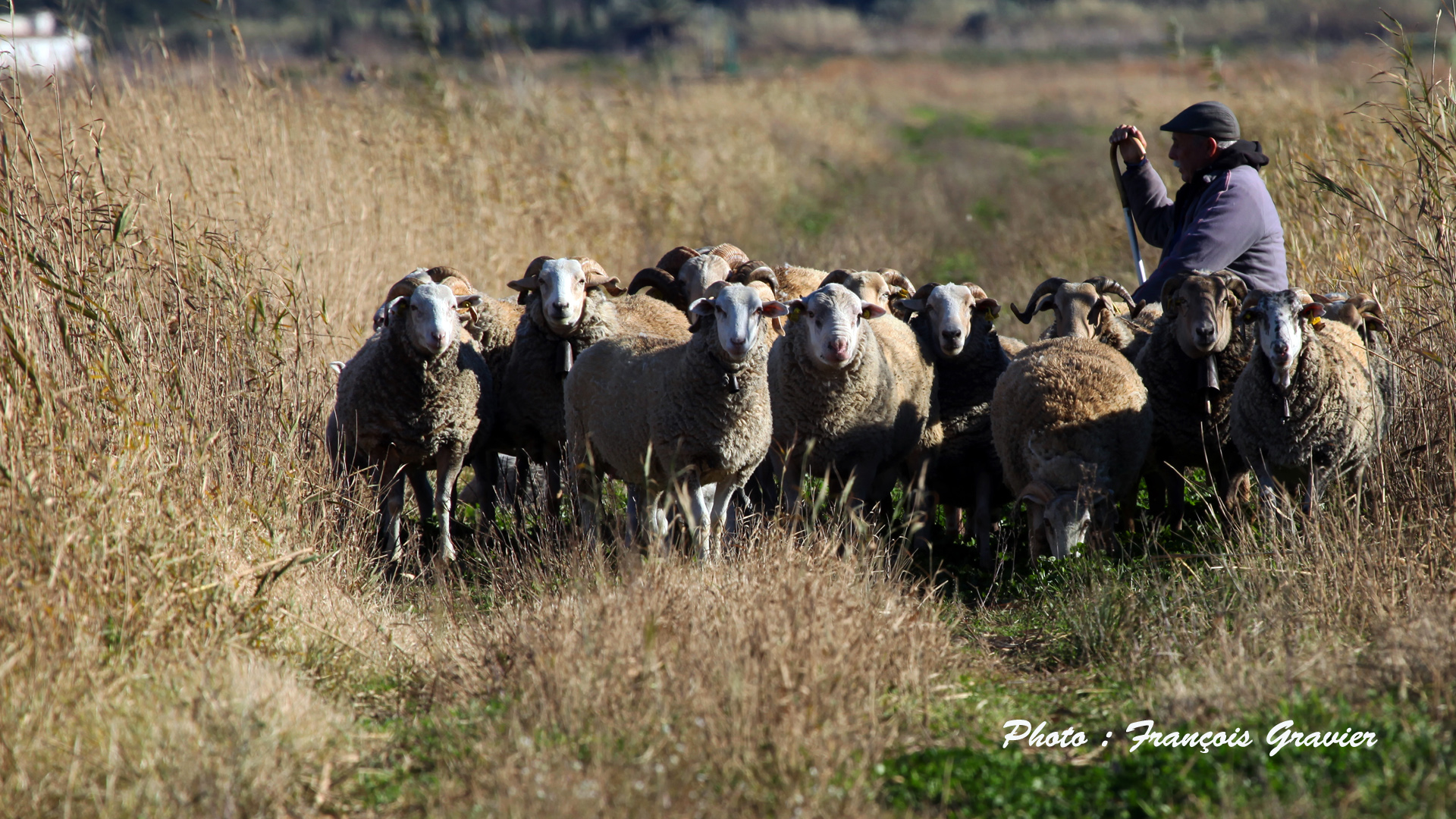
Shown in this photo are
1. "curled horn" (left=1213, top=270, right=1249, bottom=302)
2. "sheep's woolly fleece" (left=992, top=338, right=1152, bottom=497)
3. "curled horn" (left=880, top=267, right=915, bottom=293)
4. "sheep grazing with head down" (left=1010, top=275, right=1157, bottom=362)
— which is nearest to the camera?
"sheep's woolly fleece" (left=992, top=338, right=1152, bottom=497)

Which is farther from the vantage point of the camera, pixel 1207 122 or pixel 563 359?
pixel 1207 122

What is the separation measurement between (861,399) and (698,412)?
113 centimetres

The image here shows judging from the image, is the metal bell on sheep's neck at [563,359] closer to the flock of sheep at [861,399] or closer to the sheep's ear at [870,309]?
the flock of sheep at [861,399]

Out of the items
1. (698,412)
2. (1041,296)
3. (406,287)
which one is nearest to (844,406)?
(698,412)

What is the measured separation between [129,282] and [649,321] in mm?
3369

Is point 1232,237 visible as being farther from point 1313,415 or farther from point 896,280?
point 896,280

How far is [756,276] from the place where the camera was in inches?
289

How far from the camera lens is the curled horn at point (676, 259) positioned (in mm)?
8633

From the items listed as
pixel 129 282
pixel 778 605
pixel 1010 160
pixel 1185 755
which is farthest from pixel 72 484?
pixel 1010 160

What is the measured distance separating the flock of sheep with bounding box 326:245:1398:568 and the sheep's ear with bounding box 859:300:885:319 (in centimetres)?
6

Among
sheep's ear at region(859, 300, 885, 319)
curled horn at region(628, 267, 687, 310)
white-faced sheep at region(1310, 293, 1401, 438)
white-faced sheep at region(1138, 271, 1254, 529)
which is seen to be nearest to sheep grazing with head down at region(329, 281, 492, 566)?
curled horn at region(628, 267, 687, 310)

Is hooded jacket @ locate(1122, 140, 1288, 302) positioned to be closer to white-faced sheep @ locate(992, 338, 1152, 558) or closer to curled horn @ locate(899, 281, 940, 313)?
white-faced sheep @ locate(992, 338, 1152, 558)

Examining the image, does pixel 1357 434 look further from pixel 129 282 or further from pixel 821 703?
pixel 129 282

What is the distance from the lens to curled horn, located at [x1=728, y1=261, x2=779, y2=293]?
732 cm
